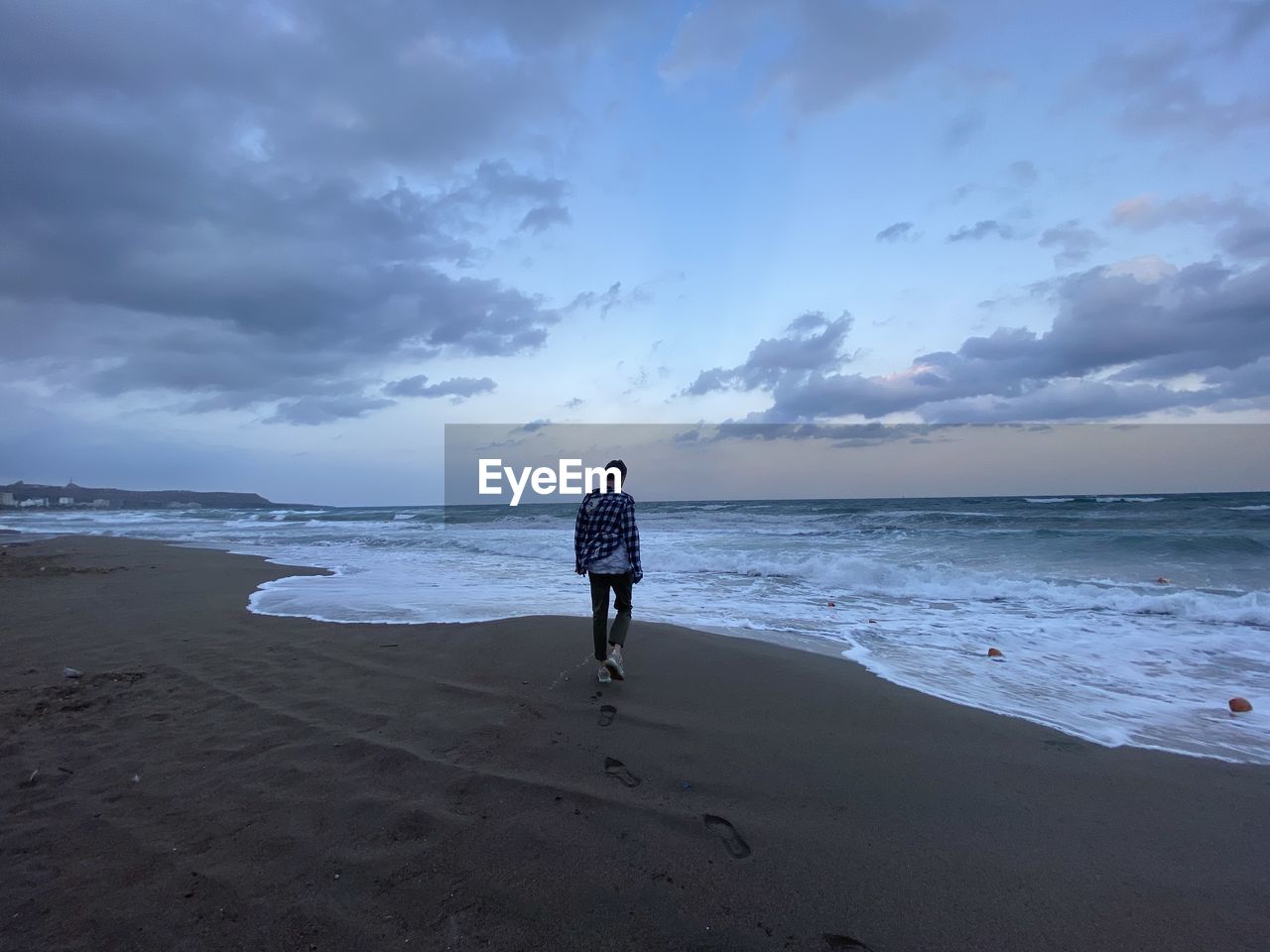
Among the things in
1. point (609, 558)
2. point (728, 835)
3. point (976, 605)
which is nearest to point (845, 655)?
point (609, 558)

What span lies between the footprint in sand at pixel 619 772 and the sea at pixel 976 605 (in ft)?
7.36

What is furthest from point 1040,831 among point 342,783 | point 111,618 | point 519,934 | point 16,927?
point 111,618

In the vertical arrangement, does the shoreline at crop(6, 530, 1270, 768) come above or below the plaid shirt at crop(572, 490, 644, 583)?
below

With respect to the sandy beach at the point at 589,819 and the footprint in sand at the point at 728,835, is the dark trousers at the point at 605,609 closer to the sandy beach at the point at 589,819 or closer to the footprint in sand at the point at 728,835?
the sandy beach at the point at 589,819

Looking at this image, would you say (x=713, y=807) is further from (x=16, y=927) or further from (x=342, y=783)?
(x=16, y=927)

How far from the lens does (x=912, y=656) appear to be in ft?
20.8

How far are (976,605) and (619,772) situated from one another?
8.26m

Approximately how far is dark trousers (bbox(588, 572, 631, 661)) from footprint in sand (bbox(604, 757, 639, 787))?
1.76 metres

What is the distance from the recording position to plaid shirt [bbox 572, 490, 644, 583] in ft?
17.9

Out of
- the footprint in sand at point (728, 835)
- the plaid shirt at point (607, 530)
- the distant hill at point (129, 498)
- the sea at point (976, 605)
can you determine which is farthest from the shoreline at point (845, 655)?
the distant hill at point (129, 498)

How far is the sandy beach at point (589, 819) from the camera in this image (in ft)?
7.37

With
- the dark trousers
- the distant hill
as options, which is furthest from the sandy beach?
the distant hill

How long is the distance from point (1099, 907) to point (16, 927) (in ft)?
13.4

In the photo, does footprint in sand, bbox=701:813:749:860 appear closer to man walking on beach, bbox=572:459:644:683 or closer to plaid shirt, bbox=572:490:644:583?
man walking on beach, bbox=572:459:644:683
